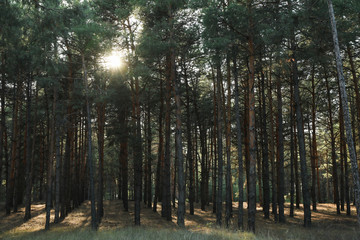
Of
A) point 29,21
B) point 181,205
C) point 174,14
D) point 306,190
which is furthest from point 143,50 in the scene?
point 306,190

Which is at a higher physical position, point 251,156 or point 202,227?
point 251,156

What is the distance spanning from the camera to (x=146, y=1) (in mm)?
13188

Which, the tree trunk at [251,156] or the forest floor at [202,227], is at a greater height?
the tree trunk at [251,156]

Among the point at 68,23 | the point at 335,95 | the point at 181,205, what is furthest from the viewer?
the point at 335,95

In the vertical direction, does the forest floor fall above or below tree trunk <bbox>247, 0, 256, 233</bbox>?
below

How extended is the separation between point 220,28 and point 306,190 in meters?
9.10

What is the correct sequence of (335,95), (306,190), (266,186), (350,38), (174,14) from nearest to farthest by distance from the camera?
(350,38) < (306,190) < (174,14) < (266,186) < (335,95)

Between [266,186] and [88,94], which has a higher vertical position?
[88,94]

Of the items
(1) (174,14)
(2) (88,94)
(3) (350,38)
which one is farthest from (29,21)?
(3) (350,38)

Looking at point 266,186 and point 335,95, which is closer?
point 266,186

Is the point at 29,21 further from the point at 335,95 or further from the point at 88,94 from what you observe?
the point at 335,95

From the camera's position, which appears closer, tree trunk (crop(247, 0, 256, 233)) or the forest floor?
the forest floor

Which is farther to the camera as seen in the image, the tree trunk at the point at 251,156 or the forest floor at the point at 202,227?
the tree trunk at the point at 251,156

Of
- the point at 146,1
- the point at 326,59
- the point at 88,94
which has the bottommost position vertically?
the point at 88,94
